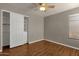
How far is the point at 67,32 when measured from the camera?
359 centimetres

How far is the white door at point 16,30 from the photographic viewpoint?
4164 mm

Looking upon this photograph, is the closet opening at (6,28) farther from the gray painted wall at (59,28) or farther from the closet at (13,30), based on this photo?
the gray painted wall at (59,28)

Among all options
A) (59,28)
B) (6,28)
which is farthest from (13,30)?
(59,28)

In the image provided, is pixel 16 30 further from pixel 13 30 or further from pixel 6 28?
pixel 6 28

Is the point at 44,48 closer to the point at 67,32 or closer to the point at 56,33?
A: the point at 56,33

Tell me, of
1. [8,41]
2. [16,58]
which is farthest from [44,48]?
[16,58]

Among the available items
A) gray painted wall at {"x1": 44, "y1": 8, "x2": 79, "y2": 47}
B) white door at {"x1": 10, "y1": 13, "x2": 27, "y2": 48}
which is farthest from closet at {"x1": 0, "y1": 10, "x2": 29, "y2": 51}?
gray painted wall at {"x1": 44, "y1": 8, "x2": 79, "y2": 47}

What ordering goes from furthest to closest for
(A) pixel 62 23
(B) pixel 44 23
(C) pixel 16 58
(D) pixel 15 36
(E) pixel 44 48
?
(D) pixel 15 36 → (A) pixel 62 23 → (E) pixel 44 48 → (B) pixel 44 23 → (C) pixel 16 58

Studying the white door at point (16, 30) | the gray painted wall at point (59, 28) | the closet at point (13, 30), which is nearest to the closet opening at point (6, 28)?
the closet at point (13, 30)

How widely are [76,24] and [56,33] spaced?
2.70ft

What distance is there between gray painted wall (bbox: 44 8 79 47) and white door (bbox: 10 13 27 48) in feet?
5.34

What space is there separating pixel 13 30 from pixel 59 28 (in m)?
1.78

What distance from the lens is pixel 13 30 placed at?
422cm

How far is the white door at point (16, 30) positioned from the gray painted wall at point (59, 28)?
64.1 inches
